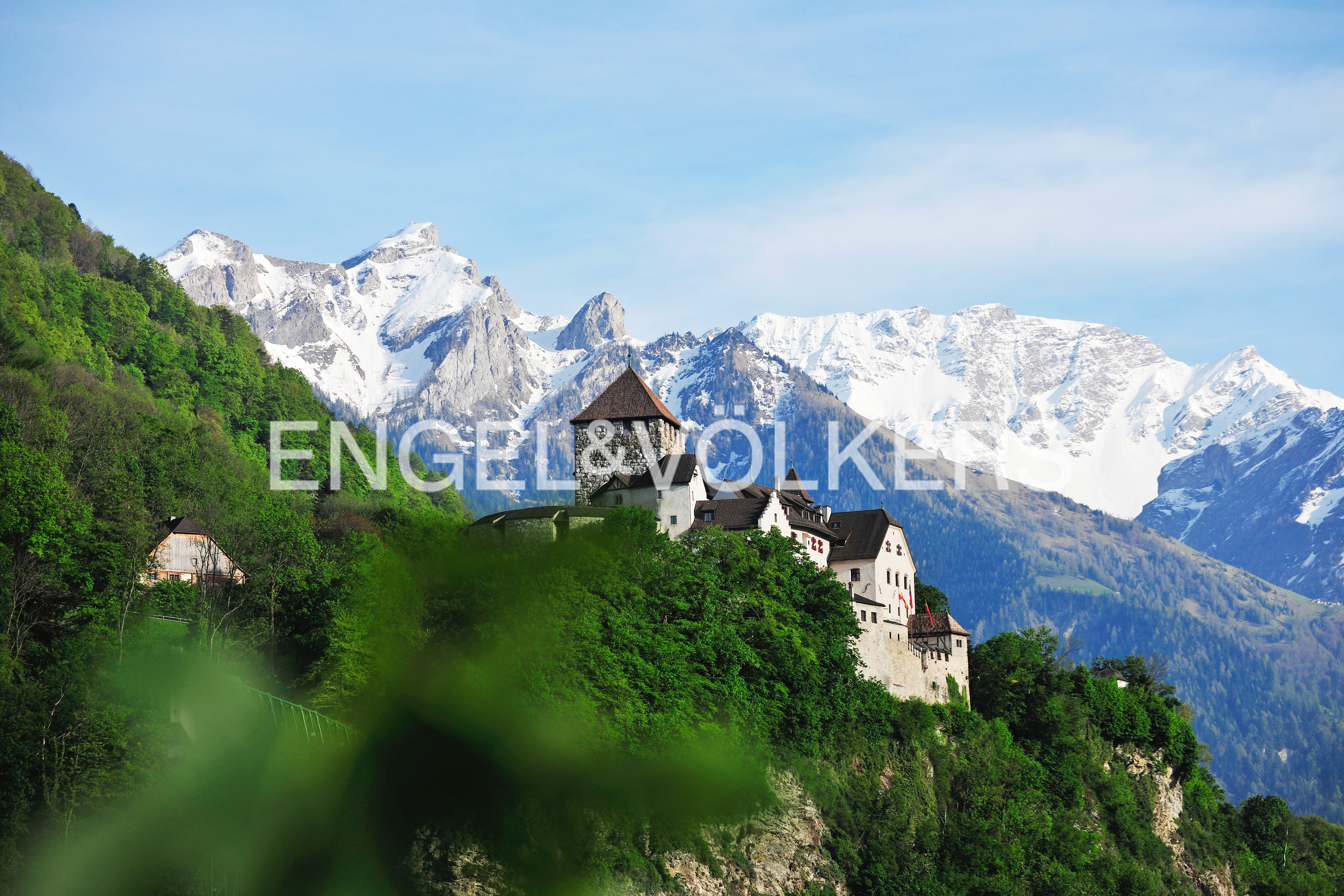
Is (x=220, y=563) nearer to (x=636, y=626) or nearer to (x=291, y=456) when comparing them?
(x=636, y=626)

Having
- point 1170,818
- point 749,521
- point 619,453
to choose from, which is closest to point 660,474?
point 619,453

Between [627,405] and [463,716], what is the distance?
30.3m

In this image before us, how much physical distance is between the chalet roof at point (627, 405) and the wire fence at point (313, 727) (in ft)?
95.5

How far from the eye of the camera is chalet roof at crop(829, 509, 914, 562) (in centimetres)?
8106

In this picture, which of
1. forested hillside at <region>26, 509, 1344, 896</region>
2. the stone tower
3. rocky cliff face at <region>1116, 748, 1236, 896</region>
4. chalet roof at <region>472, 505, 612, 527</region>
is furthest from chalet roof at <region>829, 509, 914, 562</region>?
rocky cliff face at <region>1116, 748, 1236, 896</region>

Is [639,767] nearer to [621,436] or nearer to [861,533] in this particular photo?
[621,436]

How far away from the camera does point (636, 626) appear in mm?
60750

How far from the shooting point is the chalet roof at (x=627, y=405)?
79312 mm

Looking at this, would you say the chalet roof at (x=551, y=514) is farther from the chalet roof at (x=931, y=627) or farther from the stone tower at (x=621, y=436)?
the chalet roof at (x=931, y=627)

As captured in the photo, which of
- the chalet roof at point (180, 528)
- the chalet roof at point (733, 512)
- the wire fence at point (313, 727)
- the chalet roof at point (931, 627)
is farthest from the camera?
the chalet roof at point (931, 627)

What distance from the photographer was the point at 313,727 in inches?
2094

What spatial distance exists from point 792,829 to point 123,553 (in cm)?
3561

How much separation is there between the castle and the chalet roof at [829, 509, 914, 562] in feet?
0.24

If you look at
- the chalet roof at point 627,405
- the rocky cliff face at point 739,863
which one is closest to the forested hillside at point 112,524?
the rocky cliff face at point 739,863
